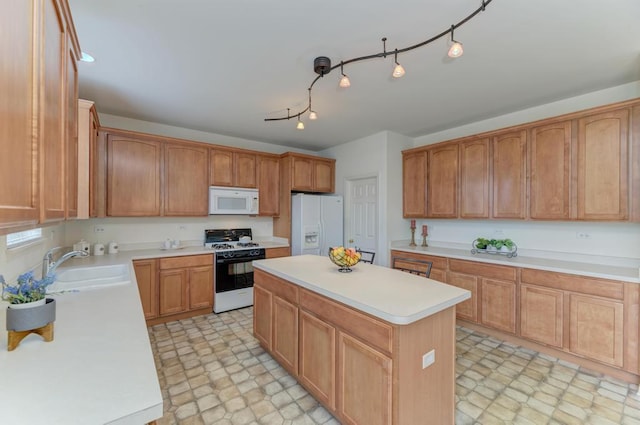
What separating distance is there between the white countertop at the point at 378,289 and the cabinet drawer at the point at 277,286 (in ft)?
0.23

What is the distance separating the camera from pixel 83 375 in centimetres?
93

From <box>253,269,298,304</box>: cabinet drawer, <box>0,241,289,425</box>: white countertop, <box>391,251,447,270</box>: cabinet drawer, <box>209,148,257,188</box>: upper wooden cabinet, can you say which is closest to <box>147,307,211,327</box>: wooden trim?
<box>253,269,298,304</box>: cabinet drawer

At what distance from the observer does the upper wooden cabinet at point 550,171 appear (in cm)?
284

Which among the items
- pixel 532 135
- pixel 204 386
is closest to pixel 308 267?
pixel 204 386

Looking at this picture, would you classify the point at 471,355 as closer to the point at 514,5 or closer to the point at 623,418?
the point at 623,418

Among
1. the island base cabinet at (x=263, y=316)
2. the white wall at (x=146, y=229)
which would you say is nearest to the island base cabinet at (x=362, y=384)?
the island base cabinet at (x=263, y=316)

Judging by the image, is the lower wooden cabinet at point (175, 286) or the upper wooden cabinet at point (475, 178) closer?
the lower wooden cabinet at point (175, 286)

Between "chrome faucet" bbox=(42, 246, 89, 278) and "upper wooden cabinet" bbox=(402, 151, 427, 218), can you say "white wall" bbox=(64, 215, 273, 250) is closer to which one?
"chrome faucet" bbox=(42, 246, 89, 278)

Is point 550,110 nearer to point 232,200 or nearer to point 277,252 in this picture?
point 277,252

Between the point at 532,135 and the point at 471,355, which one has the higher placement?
the point at 532,135

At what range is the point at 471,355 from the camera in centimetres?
275

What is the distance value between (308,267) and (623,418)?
253 cm

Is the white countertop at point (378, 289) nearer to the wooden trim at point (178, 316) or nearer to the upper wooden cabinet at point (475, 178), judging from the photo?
the wooden trim at point (178, 316)

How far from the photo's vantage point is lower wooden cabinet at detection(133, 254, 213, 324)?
3.35m
